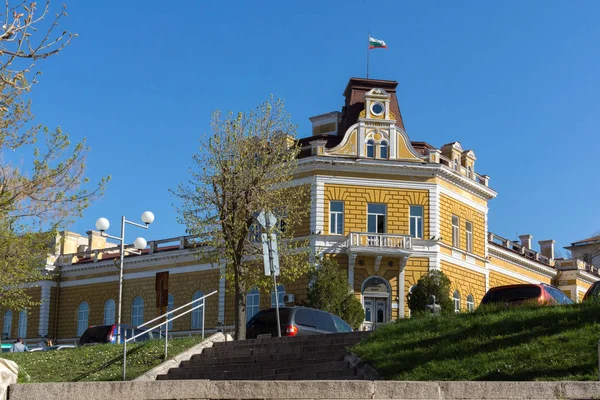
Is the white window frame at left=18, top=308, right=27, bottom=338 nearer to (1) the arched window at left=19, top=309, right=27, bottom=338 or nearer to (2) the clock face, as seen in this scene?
(1) the arched window at left=19, top=309, right=27, bottom=338

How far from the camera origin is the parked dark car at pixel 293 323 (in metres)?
22.5

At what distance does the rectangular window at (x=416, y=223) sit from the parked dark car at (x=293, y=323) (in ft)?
73.1

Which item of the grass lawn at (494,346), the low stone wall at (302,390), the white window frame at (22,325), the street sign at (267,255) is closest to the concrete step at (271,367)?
the grass lawn at (494,346)

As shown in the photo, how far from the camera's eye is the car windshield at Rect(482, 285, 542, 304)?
21062mm

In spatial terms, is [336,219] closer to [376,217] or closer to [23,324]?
[376,217]

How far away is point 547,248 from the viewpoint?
69.9 metres

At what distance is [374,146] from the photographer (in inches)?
1810

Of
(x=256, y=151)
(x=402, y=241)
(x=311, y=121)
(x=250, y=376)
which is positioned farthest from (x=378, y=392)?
(x=311, y=121)

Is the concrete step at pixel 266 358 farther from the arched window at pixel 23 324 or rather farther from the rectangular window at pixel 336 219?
the arched window at pixel 23 324

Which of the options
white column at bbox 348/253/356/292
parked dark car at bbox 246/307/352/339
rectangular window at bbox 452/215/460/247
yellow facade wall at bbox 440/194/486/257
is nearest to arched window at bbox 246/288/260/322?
white column at bbox 348/253/356/292

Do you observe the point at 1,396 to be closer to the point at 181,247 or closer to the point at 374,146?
the point at 374,146

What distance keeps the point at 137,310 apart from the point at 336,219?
16.4 meters

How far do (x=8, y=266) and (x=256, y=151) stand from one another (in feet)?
31.9

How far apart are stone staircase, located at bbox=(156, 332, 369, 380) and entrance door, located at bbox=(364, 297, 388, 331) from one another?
2324cm
